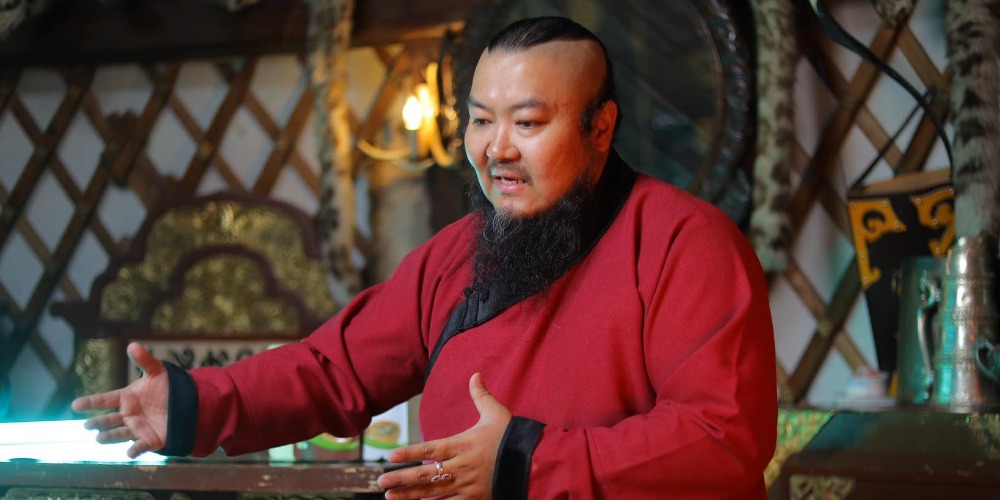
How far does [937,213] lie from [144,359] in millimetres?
1571

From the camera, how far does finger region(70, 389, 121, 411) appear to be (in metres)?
1.28

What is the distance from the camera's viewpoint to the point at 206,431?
137 cm

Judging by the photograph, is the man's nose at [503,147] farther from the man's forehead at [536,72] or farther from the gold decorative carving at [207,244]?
the gold decorative carving at [207,244]

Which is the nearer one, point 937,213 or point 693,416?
point 693,416

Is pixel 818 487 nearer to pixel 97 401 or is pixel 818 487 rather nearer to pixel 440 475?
pixel 440 475

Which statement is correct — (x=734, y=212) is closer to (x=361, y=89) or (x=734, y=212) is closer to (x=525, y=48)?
(x=361, y=89)

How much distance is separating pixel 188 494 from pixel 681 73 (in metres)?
1.42

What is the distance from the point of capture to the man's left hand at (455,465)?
1.18m

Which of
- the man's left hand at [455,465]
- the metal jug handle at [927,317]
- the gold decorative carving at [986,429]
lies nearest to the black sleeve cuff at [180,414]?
the man's left hand at [455,465]

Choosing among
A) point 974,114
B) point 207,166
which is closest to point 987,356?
point 974,114

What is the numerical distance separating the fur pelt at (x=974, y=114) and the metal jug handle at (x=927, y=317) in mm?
131

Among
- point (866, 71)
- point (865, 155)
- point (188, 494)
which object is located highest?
point (866, 71)

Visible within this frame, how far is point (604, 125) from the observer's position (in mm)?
1406

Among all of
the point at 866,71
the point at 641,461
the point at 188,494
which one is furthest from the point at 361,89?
the point at 641,461
